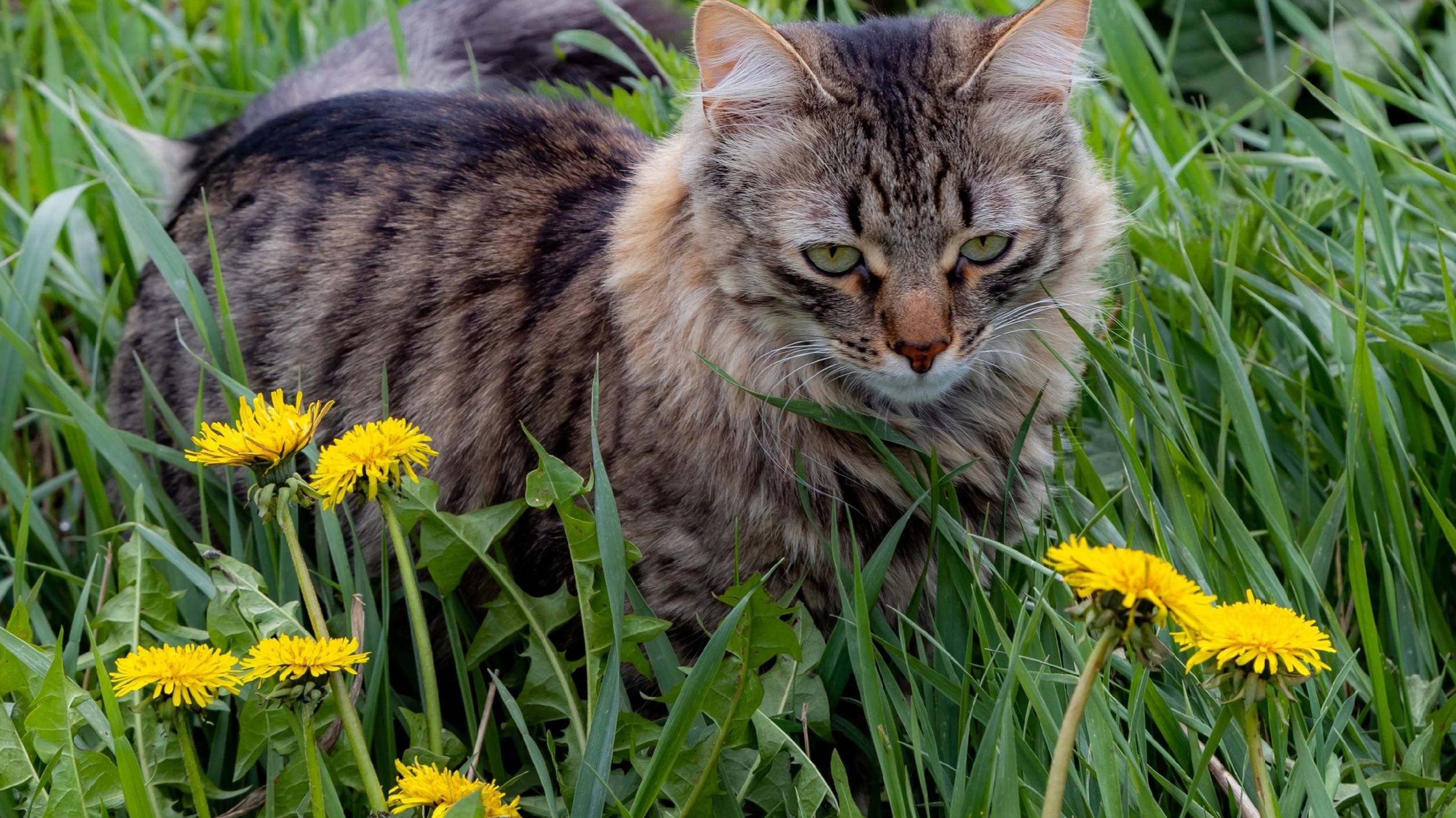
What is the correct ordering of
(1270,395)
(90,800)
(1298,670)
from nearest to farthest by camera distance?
(1298,670) < (90,800) < (1270,395)

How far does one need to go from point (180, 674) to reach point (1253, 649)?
1.05 meters

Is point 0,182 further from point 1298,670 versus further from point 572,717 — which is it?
point 1298,670

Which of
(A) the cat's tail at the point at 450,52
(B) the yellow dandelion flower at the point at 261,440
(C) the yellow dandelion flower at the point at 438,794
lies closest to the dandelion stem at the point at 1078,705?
(C) the yellow dandelion flower at the point at 438,794

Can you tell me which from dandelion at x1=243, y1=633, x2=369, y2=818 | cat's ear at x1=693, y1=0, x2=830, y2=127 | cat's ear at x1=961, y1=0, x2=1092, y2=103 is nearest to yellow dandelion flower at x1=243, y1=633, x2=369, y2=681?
dandelion at x1=243, y1=633, x2=369, y2=818

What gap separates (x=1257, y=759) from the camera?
121 cm

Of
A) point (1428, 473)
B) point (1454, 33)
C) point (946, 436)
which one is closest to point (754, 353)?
point (946, 436)

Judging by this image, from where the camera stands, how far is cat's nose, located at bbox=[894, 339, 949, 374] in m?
1.75

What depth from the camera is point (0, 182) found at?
3.32m

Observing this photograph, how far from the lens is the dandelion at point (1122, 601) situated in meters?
1.08

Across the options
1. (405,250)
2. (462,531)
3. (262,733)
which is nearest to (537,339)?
(405,250)

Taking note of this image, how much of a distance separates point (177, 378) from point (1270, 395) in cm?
199

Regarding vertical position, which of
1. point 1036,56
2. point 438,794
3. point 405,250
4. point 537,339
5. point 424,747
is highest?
point 1036,56

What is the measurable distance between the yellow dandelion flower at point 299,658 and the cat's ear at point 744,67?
0.92 m

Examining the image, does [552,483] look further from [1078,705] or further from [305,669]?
[1078,705]
